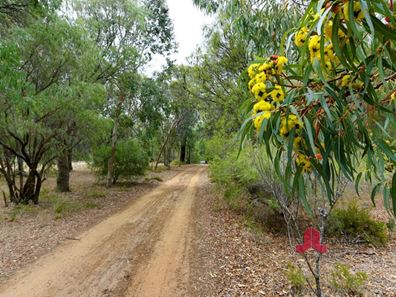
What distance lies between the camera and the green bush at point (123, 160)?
14.4 meters

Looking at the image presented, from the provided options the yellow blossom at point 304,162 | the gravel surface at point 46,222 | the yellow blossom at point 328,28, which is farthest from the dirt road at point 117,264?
the yellow blossom at point 328,28

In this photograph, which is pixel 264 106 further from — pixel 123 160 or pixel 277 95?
pixel 123 160

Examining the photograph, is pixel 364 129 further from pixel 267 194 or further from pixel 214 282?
pixel 267 194

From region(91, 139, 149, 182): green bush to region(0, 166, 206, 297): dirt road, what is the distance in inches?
275

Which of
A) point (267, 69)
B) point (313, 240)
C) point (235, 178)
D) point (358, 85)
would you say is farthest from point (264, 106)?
point (235, 178)

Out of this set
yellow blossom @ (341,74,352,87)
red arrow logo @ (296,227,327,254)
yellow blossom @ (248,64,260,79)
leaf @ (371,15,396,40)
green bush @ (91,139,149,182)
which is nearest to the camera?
leaf @ (371,15,396,40)

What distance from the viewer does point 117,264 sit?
196 inches

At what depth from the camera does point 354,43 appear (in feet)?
3.67

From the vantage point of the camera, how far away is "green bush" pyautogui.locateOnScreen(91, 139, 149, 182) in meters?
14.4

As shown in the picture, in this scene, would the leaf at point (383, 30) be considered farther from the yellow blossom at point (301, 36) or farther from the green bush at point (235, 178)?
the green bush at point (235, 178)

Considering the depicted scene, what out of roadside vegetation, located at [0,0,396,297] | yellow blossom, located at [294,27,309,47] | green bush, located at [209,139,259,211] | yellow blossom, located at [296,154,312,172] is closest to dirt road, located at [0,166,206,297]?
roadside vegetation, located at [0,0,396,297]

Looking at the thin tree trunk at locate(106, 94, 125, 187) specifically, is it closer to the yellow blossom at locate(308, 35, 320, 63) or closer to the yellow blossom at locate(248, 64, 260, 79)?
the yellow blossom at locate(248, 64, 260, 79)

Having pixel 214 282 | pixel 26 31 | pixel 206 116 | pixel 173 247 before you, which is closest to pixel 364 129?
pixel 214 282

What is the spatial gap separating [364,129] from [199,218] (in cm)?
743
